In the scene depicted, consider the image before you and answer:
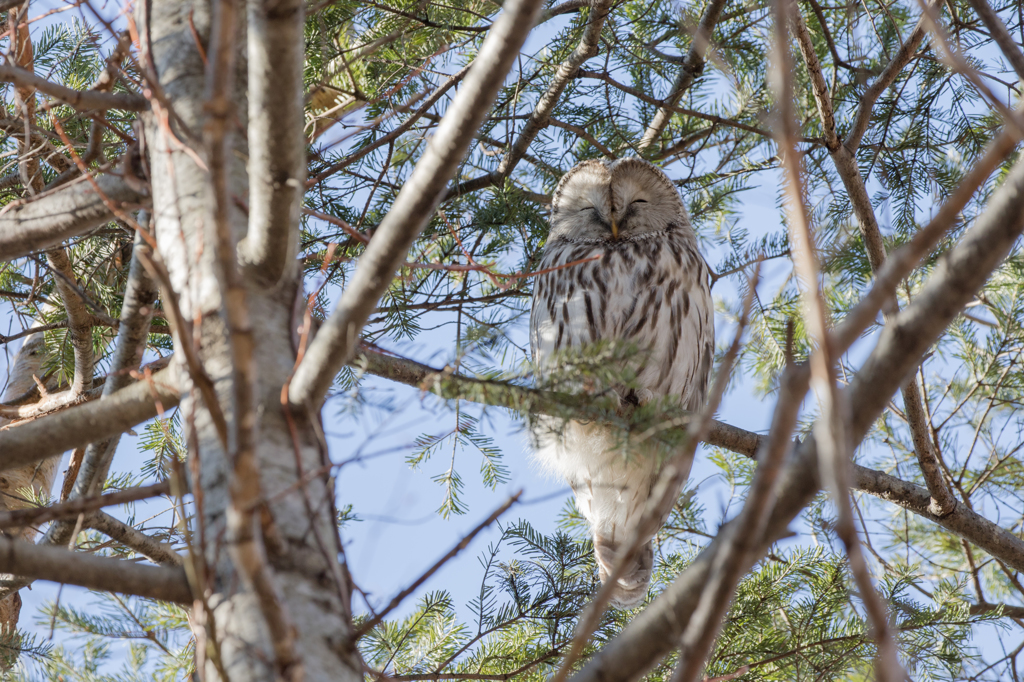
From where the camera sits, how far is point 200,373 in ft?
2.91

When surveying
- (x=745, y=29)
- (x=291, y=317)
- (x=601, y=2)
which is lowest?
(x=291, y=317)

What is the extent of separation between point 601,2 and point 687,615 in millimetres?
1955

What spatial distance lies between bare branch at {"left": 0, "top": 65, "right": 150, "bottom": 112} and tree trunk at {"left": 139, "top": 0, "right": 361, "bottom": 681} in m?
0.04

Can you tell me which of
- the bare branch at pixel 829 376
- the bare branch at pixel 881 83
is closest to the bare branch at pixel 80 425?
the bare branch at pixel 829 376

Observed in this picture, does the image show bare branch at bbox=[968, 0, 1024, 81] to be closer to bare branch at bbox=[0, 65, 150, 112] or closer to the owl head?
bare branch at bbox=[0, 65, 150, 112]

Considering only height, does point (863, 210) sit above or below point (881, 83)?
below

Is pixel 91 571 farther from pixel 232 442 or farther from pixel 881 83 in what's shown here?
pixel 881 83

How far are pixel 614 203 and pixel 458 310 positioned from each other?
896 mm

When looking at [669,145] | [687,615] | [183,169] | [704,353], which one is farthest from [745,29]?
[687,615]

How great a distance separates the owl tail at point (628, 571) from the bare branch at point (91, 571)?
198 centimetres

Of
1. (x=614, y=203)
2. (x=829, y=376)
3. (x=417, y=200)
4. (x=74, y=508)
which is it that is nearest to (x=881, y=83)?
(x=614, y=203)

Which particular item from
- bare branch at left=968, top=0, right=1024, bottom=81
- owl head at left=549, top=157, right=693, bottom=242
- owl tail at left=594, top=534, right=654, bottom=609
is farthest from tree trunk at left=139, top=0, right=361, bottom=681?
owl head at left=549, top=157, right=693, bottom=242

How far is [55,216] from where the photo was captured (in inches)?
58.7

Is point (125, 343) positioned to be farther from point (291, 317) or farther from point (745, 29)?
point (745, 29)
